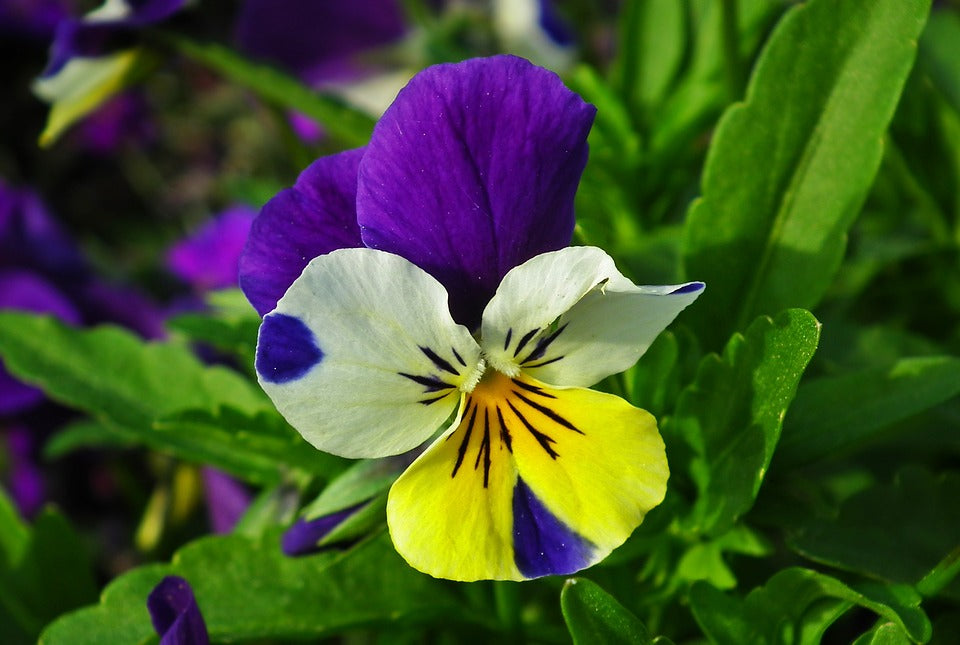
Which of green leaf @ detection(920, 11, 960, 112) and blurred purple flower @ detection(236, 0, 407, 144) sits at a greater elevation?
green leaf @ detection(920, 11, 960, 112)

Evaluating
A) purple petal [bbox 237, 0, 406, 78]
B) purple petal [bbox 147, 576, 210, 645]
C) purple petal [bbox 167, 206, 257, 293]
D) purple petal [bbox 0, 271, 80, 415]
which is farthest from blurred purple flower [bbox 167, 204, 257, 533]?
purple petal [bbox 147, 576, 210, 645]

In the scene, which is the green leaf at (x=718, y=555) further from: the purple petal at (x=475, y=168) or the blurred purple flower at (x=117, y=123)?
the blurred purple flower at (x=117, y=123)

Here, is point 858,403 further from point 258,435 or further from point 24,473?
point 24,473

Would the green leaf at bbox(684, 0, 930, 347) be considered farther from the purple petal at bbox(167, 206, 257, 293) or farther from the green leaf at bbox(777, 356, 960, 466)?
the purple petal at bbox(167, 206, 257, 293)

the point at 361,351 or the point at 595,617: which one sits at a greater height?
the point at 361,351

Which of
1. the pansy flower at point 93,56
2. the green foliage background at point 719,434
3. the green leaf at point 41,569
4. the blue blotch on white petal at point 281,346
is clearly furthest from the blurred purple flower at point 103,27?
the blue blotch on white petal at point 281,346

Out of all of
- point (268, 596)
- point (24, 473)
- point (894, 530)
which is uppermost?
point (894, 530)

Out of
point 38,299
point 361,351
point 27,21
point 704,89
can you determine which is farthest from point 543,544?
point 27,21
